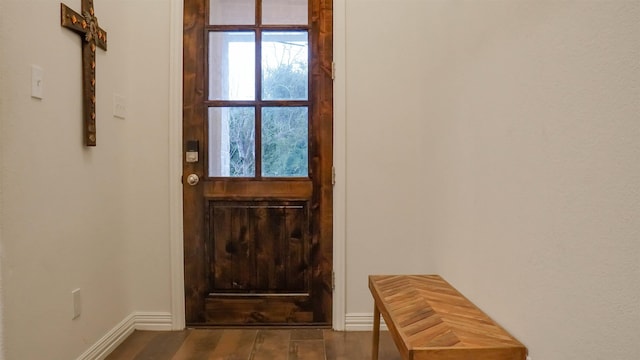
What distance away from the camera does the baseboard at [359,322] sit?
2.31 metres

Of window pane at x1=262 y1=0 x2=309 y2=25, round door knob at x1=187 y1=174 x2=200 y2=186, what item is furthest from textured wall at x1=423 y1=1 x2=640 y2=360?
round door knob at x1=187 y1=174 x2=200 y2=186

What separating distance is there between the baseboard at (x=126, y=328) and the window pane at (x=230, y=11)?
5.68 feet

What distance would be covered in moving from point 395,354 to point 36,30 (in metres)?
2.10

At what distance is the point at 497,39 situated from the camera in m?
1.33

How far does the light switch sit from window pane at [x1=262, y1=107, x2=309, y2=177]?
1099 mm

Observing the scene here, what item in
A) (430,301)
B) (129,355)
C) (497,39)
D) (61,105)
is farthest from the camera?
(129,355)

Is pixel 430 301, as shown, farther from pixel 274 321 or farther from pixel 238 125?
pixel 238 125

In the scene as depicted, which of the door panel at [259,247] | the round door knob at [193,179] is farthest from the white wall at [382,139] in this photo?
the round door knob at [193,179]

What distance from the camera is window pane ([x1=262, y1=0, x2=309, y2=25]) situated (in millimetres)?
2340

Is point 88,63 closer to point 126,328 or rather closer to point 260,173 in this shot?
point 260,173

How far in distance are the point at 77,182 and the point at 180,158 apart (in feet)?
2.01

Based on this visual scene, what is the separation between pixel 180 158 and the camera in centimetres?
231

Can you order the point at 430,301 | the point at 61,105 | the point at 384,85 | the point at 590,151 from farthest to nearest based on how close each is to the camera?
the point at 384,85 → the point at 61,105 → the point at 430,301 → the point at 590,151

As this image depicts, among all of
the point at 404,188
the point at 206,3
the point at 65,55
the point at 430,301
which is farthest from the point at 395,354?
the point at 206,3
